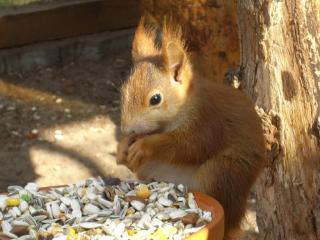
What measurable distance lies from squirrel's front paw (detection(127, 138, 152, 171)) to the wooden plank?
10.1ft

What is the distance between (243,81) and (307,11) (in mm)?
424

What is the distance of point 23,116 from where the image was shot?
5156mm

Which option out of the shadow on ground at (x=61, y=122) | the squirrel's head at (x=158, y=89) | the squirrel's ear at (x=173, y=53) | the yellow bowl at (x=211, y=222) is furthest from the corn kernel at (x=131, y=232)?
the shadow on ground at (x=61, y=122)

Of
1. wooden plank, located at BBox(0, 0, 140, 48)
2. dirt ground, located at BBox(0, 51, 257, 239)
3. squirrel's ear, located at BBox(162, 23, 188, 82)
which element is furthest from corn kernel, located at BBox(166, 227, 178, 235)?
wooden plank, located at BBox(0, 0, 140, 48)

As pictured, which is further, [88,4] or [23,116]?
[88,4]

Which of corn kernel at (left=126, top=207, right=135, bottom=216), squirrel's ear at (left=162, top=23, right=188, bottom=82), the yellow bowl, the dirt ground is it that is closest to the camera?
the yellow bowl

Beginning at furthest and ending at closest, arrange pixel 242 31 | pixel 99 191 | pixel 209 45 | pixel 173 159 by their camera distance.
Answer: pixel 209 45
pixel 242 31
pixel 173 159
pixel 99 191

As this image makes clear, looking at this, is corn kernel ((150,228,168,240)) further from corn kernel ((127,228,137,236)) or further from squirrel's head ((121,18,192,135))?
squirrel's head ((121,18,192,135))

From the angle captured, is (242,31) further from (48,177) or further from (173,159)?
(48,177)

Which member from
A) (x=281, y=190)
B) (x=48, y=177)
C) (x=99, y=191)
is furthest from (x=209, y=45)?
(x=99, y=191)

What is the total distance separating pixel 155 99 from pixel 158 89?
1.5 inches

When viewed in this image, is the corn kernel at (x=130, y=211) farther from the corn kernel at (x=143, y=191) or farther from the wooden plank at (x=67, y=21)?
the wooden plank at (x=67, y=21)

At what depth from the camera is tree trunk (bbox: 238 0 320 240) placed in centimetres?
276

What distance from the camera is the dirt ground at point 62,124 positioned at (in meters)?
4.54
